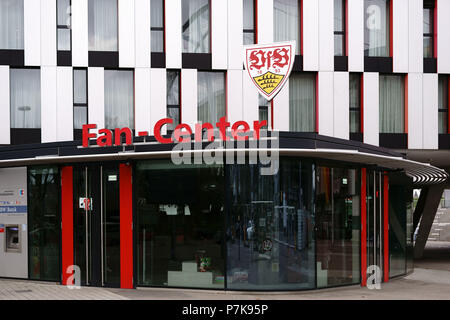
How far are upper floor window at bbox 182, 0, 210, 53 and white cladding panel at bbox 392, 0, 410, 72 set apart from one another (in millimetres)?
6548

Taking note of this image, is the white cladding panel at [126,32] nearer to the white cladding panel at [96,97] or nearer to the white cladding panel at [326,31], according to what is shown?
the white cladding panel at [96,97]

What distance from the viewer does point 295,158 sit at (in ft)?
40.9

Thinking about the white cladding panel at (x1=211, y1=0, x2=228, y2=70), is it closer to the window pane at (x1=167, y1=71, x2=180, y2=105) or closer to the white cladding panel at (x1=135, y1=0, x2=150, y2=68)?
the window pane at (x1=167, y1=71, x2=180, y2=105)

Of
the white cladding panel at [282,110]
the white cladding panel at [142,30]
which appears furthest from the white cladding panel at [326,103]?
the white cladding panel at [142,30]

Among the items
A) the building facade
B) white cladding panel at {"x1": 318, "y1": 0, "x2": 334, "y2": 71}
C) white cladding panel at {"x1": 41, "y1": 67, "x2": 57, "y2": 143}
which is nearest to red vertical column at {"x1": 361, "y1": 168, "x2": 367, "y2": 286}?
the building facade

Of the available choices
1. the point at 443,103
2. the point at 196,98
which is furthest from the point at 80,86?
the point at 443,103

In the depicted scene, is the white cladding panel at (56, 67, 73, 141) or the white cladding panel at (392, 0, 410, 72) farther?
the white cladding panel at (392, 0, 410, 72)

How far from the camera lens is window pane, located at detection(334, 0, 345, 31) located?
20.0 meters

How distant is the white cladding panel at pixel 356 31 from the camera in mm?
19781

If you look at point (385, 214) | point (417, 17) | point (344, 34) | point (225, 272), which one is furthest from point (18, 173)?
point (417, 17)

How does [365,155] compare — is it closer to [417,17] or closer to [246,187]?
[246,187]

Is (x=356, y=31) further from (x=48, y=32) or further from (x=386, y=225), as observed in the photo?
(x=48, y=32)

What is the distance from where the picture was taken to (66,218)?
45.2 feet

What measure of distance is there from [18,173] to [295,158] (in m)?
7.16
